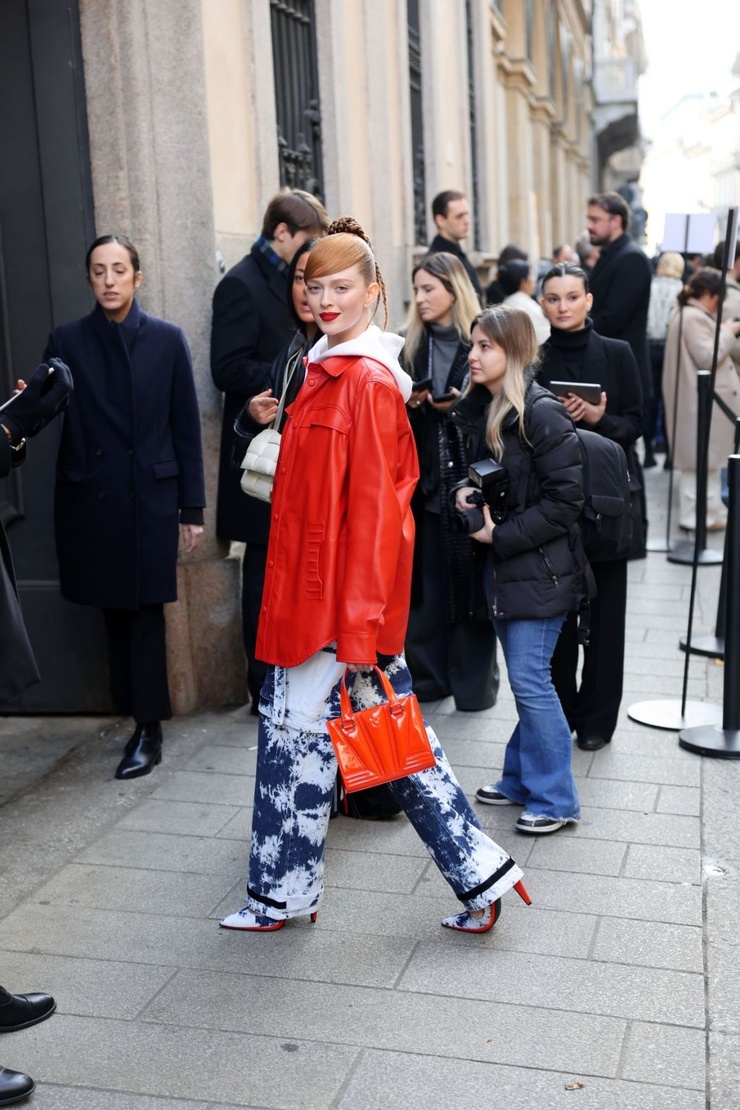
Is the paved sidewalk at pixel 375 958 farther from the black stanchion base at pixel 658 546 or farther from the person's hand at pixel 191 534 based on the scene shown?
the black stanchion base at pixel 658 546

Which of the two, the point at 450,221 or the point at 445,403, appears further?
the point at 450,221

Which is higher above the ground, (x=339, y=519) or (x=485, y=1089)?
(x=339, y=519)

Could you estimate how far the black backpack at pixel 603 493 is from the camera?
4.63 meters

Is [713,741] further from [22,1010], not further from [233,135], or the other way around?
[233,135]

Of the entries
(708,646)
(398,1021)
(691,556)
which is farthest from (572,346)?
(691,556)

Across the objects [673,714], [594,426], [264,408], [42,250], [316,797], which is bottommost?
[673,714]

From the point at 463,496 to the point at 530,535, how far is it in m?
0.32

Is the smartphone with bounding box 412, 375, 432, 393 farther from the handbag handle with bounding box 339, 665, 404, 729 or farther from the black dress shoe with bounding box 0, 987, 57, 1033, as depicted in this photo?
the black dress shoe with bounding box 0, 987, 57, 1033

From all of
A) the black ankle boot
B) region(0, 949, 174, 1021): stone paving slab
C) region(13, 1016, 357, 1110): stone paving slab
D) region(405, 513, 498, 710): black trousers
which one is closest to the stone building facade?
the black ankle boot

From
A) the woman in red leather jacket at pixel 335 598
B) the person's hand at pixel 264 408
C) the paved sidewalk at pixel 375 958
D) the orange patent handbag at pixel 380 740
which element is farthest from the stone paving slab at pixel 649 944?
the person's hand at pixel 264 408

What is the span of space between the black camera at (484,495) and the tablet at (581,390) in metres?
0.85

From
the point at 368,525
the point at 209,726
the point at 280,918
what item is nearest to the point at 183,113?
the point at 209,726

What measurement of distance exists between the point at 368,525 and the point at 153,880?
1.46 m

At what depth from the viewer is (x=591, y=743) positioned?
5363 millimetres
